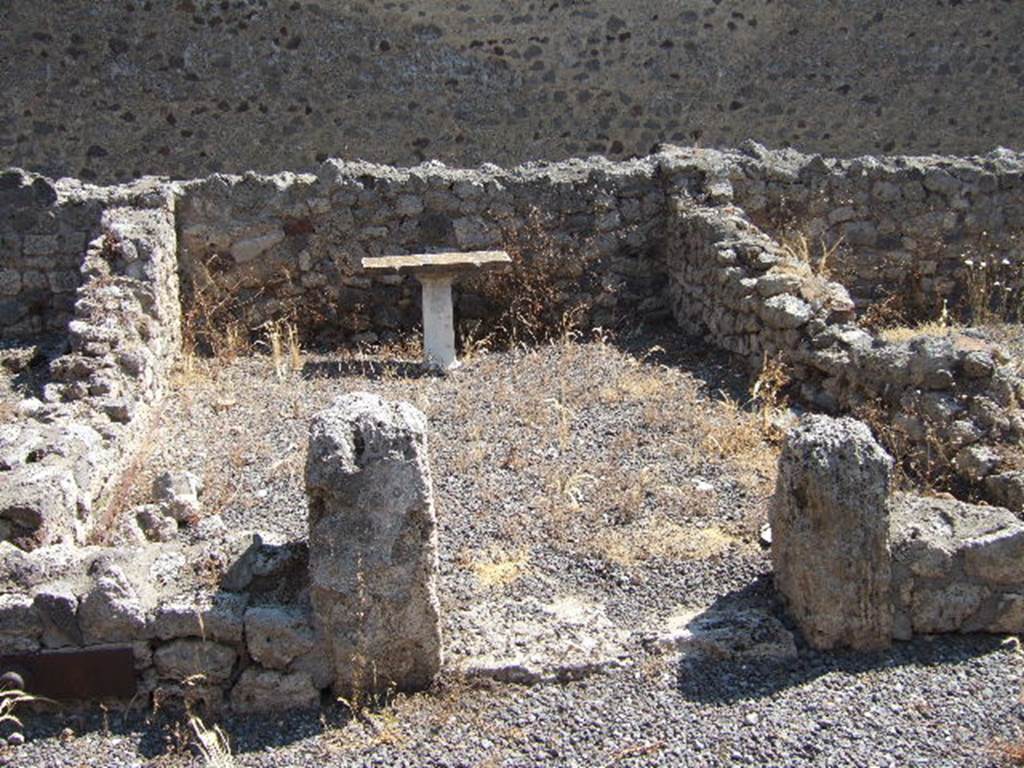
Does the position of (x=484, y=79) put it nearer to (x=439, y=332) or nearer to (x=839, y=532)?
(x=439, y=332)

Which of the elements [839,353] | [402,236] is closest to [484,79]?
[402,236]

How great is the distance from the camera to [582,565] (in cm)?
507

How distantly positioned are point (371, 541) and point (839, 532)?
5.46 ft

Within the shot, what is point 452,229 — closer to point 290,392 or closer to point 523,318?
point 523,318

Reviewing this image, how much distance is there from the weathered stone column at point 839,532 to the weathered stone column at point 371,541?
1.35 meters

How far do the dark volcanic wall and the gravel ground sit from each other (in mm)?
7000

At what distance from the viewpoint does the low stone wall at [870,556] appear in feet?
13.9

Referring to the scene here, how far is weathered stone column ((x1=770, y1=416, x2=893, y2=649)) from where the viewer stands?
4.23 metres

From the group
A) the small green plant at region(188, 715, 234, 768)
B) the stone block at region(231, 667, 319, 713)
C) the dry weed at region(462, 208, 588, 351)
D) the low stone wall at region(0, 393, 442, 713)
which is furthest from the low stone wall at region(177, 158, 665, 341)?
the small green plant at region(188, 715, 234, 768)

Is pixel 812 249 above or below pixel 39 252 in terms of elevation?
below

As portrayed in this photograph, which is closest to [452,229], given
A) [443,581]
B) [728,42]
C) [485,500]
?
[485,500]

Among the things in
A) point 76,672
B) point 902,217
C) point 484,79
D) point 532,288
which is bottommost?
point 76,672

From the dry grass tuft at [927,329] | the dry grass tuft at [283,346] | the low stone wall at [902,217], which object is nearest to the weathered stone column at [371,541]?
the dry grass tuft at [283,346]

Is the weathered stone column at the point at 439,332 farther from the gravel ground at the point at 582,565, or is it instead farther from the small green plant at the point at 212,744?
the small green plant at the point at 212,744
